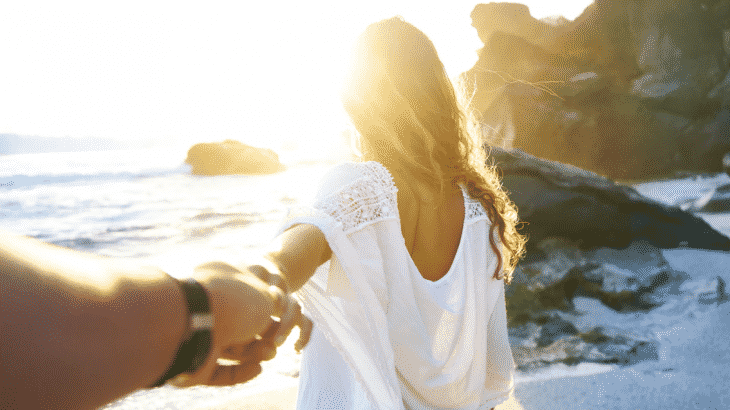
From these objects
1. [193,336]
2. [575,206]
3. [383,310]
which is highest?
[193,336]

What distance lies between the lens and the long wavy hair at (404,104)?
1.41 metres

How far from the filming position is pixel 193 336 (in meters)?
0.50

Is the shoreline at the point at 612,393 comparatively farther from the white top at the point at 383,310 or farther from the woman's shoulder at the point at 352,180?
the woman's shoulder at the point at 352,180

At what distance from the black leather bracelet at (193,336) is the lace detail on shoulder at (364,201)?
666 millimetres

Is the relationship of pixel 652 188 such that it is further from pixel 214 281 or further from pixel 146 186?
pixel 146 186

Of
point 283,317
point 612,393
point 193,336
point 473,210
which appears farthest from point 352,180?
point 612,393

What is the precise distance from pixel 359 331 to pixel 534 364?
2.40 m

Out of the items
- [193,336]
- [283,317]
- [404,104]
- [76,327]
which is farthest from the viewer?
[404,104]

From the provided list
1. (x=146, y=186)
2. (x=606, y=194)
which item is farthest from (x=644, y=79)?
(x=146, y=186)

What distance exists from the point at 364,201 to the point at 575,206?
405 centimetres

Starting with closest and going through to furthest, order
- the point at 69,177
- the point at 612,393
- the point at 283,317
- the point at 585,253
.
Answer: the point at 283,317
the point at 612,393
the point at 585,253
the point at 69,177

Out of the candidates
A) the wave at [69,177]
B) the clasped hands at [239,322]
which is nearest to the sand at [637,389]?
the clasped hands at [239,322]

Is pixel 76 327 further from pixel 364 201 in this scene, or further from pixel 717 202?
pixel 717 202

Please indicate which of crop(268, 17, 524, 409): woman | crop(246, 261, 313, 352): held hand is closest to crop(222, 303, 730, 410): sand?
crop(268, 17, 524, 409): woman
